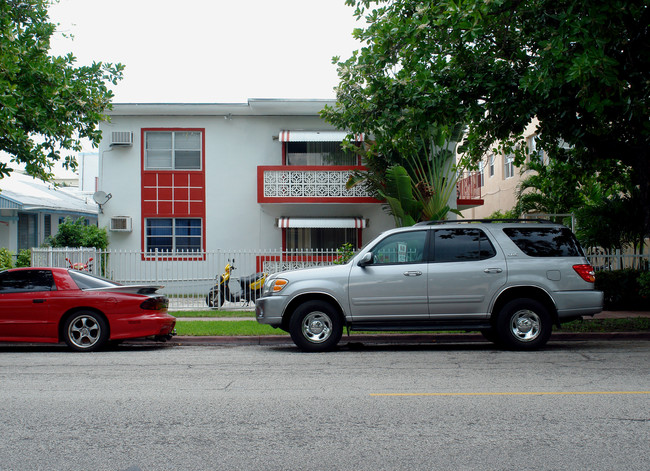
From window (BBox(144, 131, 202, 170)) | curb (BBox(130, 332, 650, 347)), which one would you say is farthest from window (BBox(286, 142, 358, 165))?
curb (BBox(130, 332, 650, 347))

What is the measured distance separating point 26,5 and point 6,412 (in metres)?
12.5

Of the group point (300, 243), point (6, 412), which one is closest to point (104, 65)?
point (300, 243)

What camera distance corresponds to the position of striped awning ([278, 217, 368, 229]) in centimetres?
2086

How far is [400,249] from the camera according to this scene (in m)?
10.3

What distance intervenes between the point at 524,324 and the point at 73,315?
748 cm

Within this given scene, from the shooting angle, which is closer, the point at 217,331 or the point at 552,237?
the point at 552,237

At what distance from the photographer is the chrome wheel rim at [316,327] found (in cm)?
1019

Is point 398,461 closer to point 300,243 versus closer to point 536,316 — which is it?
point 536,316

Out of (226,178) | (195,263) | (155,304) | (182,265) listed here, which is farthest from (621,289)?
(195,263)

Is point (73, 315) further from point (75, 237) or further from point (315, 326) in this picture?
point (75, 237)

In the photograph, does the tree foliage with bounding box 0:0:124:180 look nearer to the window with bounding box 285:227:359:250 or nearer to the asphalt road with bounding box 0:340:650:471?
the asphalt road with bounding box 0:340:650:471

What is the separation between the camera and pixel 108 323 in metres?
10.6

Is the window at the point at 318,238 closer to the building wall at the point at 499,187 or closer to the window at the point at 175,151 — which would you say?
the window at the point at 175,151

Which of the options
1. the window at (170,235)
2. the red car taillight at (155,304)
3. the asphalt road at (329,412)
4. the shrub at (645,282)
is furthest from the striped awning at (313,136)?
the asphalt road at (329,412)
